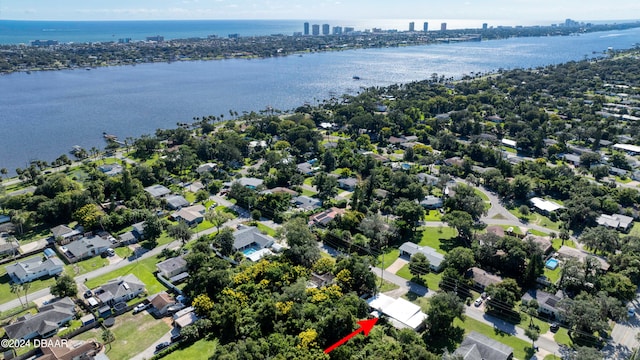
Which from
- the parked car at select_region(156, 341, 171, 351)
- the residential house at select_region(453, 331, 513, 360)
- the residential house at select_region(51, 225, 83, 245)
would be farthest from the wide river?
the residential house at select_region(453, 331, 513, 360)

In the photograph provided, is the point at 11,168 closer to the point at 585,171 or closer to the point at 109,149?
the point at 109,149

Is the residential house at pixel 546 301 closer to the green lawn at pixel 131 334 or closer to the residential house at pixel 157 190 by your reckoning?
the green lawn at pixel 131 334

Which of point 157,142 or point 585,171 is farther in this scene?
point 157,142

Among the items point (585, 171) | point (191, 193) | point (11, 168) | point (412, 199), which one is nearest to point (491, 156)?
point (585, 171)

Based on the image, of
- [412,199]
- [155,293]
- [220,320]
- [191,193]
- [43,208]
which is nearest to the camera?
[220,320]

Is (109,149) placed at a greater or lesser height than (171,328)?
greater

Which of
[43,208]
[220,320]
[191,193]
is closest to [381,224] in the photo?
[220,320]

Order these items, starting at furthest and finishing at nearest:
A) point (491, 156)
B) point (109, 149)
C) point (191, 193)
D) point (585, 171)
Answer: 1. point (109, 149)
2. point (491, 156)
3. point (585, 171)
4. point (191, 193)
